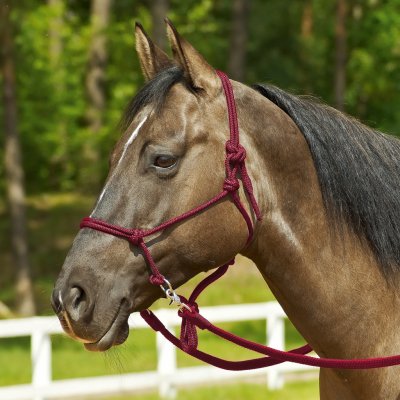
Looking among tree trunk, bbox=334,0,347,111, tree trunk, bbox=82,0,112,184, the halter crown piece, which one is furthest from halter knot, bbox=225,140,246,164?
tree trunk, bbox=334,0,347,111

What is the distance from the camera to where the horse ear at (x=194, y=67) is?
347 centimetres


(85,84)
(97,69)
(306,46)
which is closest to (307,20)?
(306,46)

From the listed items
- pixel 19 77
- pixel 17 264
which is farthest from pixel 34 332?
pixel 19 77

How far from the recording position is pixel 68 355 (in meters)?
13.9

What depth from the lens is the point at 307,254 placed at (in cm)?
362

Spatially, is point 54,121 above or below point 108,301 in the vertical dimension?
below

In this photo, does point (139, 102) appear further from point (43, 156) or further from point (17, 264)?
point (43, 156)

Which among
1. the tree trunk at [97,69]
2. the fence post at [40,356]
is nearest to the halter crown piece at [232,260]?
the fence post at [40,356]

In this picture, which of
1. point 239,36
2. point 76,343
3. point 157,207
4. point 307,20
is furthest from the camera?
point 307,20

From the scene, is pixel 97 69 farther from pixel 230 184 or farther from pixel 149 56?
pixel 230 184

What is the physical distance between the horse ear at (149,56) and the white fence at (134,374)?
478 centimetres

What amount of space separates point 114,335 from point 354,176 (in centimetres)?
119

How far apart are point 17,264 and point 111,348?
13.0 meters

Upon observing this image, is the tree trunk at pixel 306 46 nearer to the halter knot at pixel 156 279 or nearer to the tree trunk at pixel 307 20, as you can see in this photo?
the tree trunk at pixel 307 20
